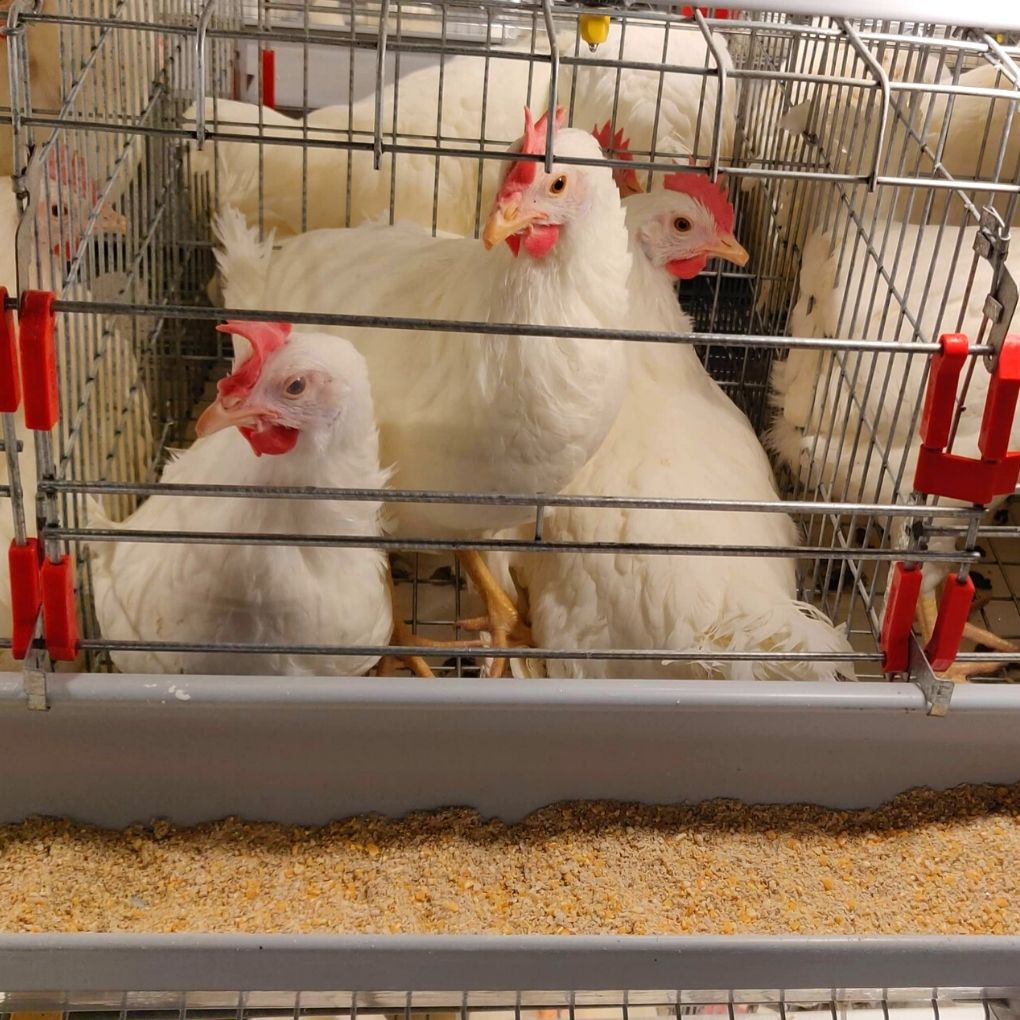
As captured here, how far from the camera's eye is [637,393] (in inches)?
59.3

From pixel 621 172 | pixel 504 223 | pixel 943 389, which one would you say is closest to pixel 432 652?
pixel 504 223

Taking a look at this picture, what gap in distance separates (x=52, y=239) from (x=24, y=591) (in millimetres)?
505

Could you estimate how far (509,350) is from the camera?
121 cm

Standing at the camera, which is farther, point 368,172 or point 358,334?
point 368,172

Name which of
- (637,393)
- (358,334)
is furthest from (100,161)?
(637,393)

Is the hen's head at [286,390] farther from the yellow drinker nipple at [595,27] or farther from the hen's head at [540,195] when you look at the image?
the yellow drinker nipple at [595,27]

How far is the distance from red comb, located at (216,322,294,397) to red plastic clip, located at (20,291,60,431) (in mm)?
192

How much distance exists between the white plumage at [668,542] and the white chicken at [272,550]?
0.28m

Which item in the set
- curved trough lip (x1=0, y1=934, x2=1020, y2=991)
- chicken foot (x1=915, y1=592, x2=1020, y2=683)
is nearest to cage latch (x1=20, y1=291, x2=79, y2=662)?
curved trough lip (x1=0, y1=934, x2=1020, y2=991)

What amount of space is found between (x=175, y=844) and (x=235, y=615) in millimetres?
231

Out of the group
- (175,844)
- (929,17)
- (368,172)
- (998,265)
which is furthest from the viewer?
(368,172)

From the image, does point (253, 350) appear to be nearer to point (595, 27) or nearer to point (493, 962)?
point (595, 27)

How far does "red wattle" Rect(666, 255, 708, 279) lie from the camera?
1516 millimetres

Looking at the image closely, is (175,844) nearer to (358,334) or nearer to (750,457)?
(358,334)
